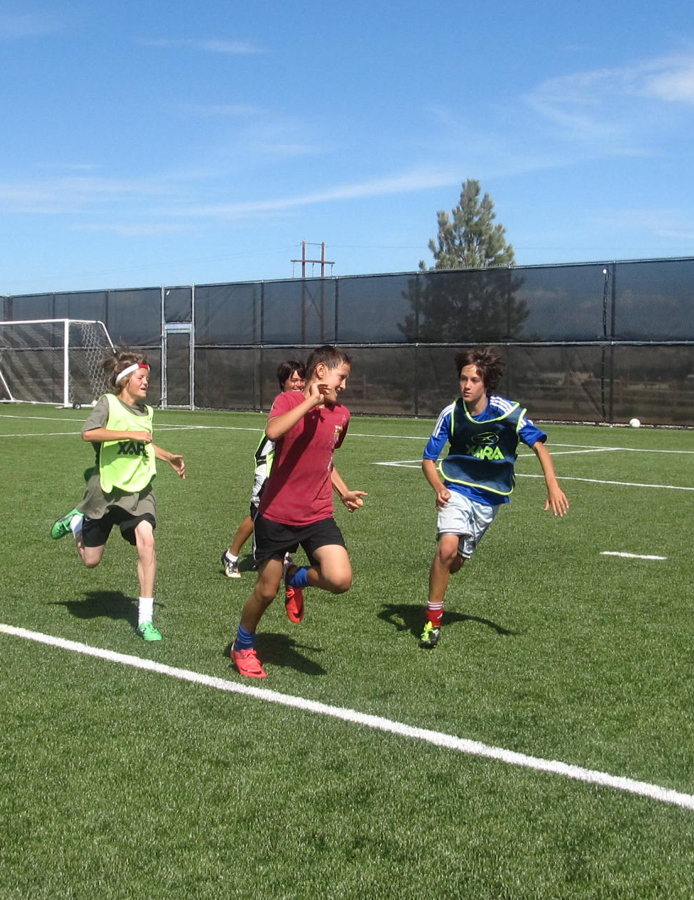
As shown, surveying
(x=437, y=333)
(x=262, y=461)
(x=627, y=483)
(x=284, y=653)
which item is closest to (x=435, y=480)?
(x=284, y=653)

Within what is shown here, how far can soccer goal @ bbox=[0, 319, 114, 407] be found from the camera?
119ft

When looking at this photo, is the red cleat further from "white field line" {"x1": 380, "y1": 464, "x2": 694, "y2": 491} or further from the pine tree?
the pine tree

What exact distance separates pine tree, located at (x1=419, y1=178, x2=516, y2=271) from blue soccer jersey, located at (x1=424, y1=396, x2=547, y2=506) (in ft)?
315

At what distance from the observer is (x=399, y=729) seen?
4707mm

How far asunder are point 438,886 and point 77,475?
12.5 meters

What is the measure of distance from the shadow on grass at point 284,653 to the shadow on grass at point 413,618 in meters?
0.72

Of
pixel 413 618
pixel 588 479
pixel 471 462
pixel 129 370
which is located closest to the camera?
pixel 471 462

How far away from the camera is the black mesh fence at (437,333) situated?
25.6 m

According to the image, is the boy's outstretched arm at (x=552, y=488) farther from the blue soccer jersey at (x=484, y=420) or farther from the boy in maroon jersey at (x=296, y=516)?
the boy in maroon jersey at (x=296, y=516)

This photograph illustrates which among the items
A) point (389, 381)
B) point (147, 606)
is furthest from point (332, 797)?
point (389, 381)

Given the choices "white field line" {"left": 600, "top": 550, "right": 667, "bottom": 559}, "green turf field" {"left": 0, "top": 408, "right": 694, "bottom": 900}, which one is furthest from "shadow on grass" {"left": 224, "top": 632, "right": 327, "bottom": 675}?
"white field line" {"left": 600, "top": 550, "right": 667, "bottom": 559}

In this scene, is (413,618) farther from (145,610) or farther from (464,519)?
(145,610)

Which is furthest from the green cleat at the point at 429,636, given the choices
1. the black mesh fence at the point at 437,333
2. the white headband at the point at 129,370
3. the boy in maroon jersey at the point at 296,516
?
the black mesh fence at the point at 437,333

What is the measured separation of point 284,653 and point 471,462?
1566 mm
